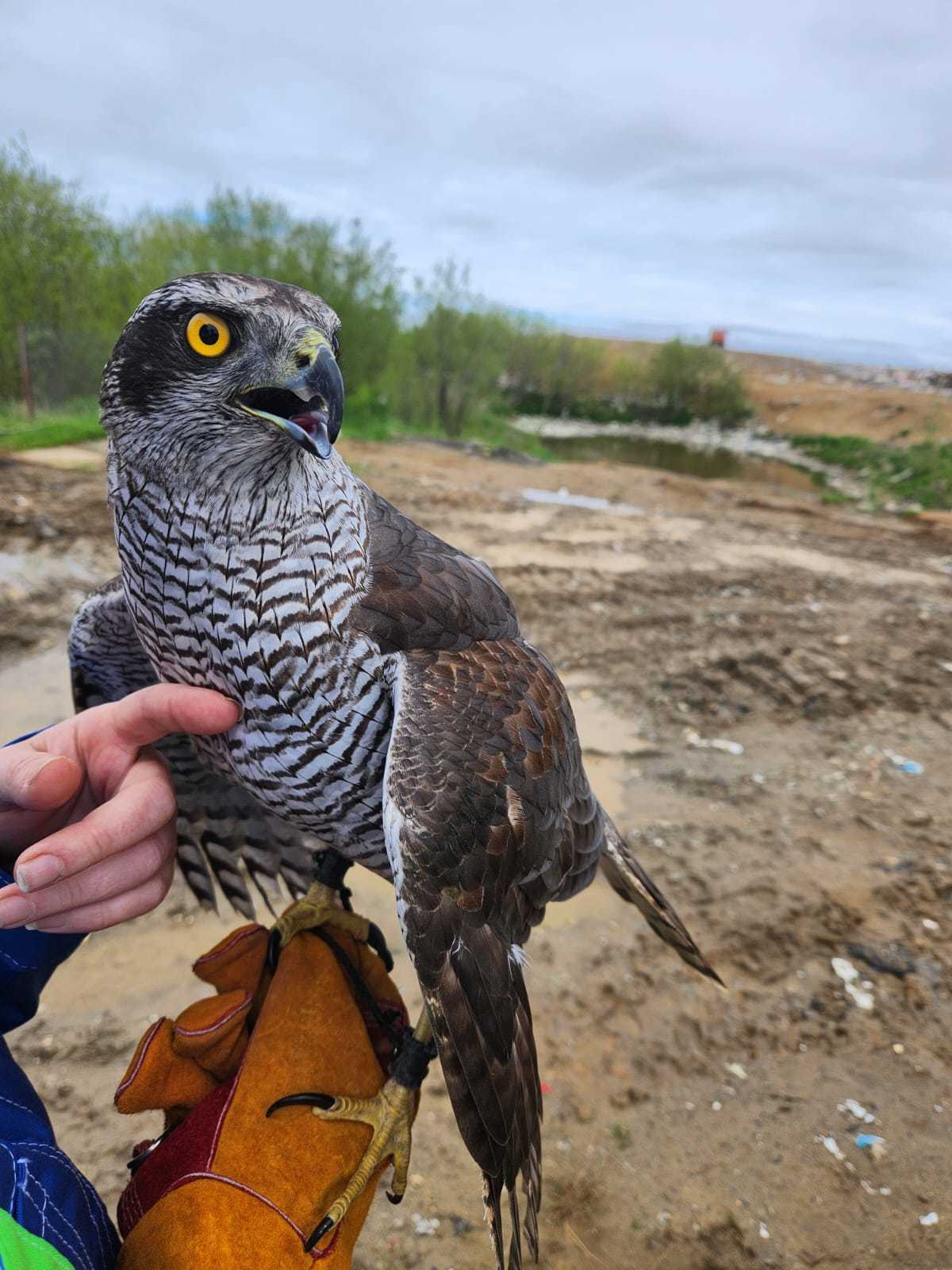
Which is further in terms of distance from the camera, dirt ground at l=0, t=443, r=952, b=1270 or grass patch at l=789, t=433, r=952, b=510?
grass patch at l=789, t=433, r=952, b=510

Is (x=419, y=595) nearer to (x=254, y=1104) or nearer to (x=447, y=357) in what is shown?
(x=254, y=1104)

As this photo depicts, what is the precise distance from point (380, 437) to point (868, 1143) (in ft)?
88.4

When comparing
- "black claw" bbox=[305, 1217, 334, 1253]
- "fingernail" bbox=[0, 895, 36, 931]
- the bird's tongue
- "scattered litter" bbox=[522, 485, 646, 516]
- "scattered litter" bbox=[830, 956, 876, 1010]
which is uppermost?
the bird's tongue

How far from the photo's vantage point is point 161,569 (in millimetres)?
1932

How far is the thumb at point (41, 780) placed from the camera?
1.70 meters

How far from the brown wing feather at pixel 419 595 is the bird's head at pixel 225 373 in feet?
1.36

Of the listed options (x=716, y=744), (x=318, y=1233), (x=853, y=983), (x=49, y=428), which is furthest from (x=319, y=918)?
(x=49, y=428)

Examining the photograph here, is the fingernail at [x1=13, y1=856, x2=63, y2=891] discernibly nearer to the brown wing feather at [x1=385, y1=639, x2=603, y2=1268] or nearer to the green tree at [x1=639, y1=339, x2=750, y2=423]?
the brown wing feather at [x1=385, y1=639, x2=603, y2=1268]

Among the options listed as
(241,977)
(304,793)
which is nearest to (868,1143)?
(241,977)

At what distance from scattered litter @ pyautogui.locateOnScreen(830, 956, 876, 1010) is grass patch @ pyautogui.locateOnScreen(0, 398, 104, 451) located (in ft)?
41.6

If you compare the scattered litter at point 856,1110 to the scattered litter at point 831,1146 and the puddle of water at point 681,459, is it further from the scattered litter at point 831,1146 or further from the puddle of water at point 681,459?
the puddle of water at point 681,459

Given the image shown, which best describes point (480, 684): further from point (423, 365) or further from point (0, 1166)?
point (423, 365)

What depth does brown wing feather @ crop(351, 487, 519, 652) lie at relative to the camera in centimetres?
206

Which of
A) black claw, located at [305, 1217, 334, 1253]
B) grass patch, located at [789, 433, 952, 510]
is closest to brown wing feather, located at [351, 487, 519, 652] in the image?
black claw, located at [305, 1217, 334, 1253]
